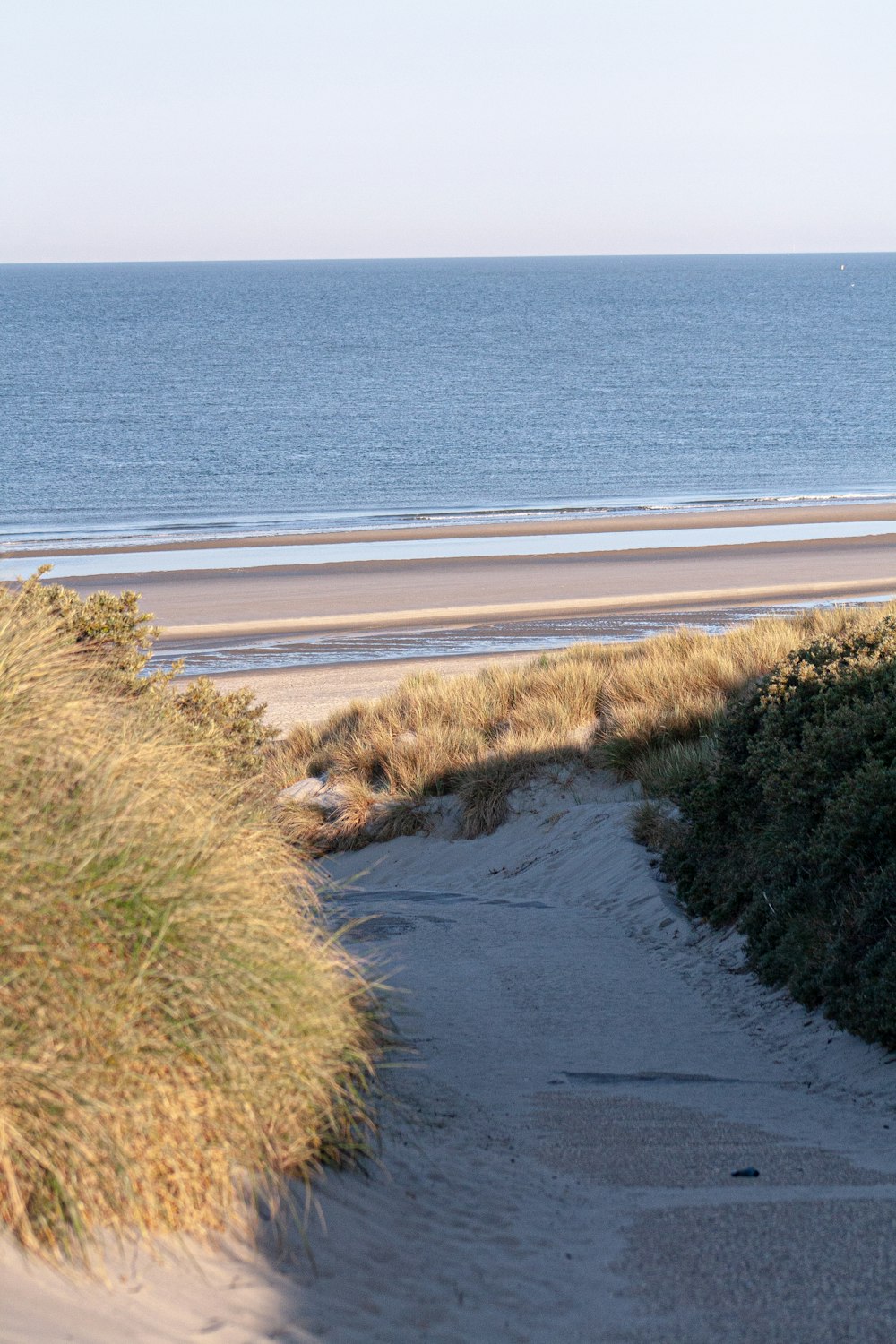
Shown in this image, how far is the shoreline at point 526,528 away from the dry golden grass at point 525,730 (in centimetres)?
1929

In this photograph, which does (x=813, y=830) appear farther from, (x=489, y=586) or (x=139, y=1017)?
(x=489, y=586)

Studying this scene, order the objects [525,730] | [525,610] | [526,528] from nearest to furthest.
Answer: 1. [525,730]
2. [525,610]
3. [526,528]

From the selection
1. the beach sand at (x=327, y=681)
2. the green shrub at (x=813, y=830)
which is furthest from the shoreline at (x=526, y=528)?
the green shrub at (x=813, y=830)

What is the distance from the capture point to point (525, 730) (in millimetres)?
12719

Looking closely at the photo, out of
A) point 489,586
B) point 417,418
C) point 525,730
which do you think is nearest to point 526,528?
point 489,586

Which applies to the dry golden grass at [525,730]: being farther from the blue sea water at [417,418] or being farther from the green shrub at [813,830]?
the blue sea water at [417,418]

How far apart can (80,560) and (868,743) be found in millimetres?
25296

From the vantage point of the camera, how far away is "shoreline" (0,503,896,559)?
32531 millimetres

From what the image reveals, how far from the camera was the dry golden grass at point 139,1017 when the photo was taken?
349 centimetres

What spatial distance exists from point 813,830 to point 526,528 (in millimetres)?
28186

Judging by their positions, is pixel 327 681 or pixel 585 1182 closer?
pixel 585 1182

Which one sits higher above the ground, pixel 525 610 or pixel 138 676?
pixel 138 676

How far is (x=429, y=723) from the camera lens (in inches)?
526

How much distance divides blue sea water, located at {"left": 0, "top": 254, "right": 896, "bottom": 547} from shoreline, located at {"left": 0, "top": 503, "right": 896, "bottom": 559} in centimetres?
171
